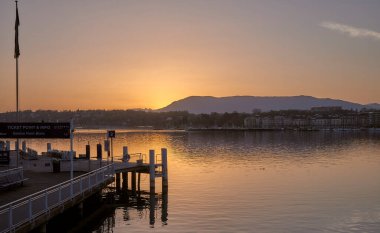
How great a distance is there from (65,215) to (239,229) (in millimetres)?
11219

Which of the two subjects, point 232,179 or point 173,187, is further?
point 232,179

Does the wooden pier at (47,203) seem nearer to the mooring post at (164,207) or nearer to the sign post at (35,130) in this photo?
the sign post at (35,130)

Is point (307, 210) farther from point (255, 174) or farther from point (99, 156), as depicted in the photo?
point (255, 174)

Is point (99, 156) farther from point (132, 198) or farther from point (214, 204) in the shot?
point (214, 204)

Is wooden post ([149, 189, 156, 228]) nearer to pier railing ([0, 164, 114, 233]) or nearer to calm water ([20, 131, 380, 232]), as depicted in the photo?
calm water ([20, 131, 380, 232])

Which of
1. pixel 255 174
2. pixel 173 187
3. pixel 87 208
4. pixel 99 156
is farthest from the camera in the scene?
pixel 255 174

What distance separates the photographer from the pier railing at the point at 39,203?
20672mm

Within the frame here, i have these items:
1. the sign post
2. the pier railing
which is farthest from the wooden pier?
the sign post

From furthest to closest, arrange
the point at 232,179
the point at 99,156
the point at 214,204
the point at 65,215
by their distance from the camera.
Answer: the point at 232,179, the point at 99,156, the point at 214,204, the point at 65,215

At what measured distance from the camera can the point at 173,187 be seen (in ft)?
167

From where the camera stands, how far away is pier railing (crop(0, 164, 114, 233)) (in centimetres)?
2067

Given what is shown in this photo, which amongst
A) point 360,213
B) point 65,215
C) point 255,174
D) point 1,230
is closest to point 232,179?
point 255,174

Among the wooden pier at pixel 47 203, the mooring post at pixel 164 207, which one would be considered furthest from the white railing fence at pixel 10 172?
the mooring post at pixel 164 207

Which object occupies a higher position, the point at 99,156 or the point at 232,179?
the point at 99,156
